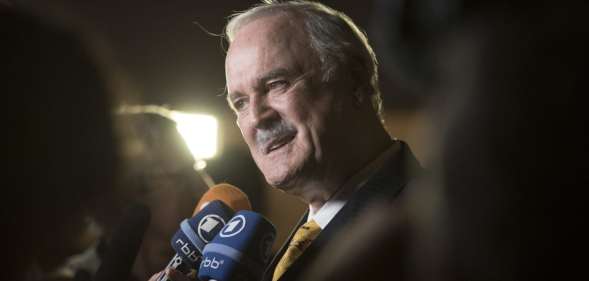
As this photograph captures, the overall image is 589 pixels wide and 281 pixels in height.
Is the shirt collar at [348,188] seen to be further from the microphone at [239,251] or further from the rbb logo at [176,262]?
the rbb logo at [176,262]

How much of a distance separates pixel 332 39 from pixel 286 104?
0.77 feet

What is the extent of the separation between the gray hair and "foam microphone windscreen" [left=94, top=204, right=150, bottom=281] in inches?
26.2

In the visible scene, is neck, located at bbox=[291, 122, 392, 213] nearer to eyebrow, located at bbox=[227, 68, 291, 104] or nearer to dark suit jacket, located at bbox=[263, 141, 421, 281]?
dark suit jacket, located at bbox=[263, 141, 421, 281]

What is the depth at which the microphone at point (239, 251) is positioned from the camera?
127 centimetres

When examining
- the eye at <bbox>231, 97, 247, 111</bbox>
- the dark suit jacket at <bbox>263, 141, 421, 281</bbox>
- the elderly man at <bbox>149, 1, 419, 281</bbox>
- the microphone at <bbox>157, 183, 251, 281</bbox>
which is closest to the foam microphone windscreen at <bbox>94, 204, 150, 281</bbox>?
the microphone at <bbox>157, 183, 251, 281</bbox>

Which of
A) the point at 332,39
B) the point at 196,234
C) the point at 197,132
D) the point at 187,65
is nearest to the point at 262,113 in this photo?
the point at 332,39

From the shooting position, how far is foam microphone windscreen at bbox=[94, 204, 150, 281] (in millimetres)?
1205

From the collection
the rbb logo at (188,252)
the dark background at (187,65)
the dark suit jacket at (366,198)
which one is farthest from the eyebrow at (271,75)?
the dark background at (187,65)

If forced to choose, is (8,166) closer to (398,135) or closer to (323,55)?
(323,55)

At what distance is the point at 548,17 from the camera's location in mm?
512

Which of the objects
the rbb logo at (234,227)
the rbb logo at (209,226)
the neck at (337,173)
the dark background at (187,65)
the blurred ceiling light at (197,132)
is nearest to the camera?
the rbb logo at (234,227)

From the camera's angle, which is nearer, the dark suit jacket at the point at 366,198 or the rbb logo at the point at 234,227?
the dark suit jacket at the point at 366,198

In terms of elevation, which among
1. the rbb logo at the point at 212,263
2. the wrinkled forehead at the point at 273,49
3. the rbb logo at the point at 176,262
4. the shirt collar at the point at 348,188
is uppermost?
the wrinkled forehead at the point at 273,49

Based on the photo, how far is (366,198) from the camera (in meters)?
1.35
